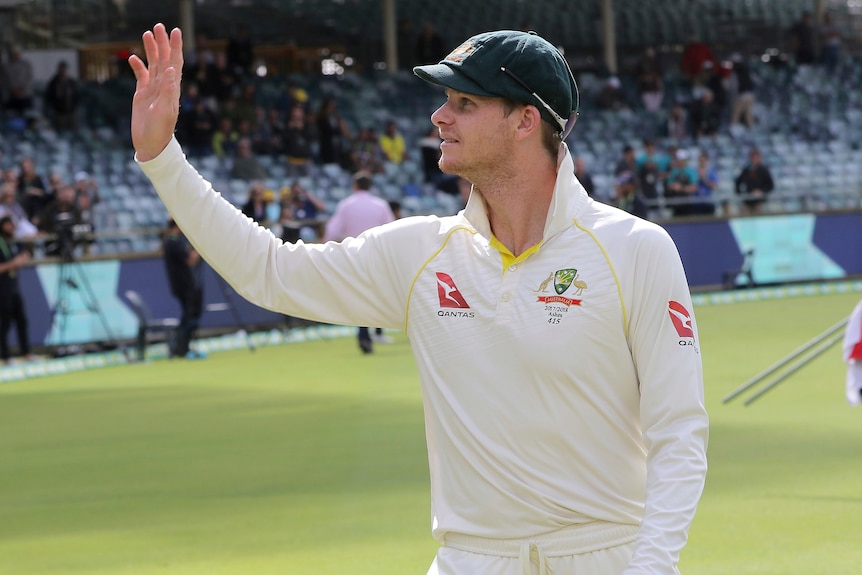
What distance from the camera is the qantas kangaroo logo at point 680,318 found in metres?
2.95

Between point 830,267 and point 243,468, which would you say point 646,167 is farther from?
point 243,468

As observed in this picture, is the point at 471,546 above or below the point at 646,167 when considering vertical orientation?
above

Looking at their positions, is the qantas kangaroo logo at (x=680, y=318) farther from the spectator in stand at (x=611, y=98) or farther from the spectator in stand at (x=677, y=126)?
the spectator in stand at (x=611, y=98)

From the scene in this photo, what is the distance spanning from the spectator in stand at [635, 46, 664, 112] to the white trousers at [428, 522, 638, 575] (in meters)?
27.4

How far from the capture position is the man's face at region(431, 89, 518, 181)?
10.2 ft

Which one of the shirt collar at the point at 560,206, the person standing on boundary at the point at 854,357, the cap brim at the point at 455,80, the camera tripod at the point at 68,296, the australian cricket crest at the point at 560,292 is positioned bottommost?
the camera tripod at the point at 68,296

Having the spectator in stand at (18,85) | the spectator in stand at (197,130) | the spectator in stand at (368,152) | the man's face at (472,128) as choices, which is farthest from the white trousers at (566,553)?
the spectator in stand at (18,85)

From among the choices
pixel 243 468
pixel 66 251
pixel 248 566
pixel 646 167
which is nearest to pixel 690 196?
pixel 646 167

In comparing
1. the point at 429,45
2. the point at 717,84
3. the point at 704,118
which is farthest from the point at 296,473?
the point at 717,84

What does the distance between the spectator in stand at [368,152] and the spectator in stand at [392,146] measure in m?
0.12

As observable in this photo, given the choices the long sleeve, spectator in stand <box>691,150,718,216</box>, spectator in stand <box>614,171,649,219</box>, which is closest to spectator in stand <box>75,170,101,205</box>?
spectator in stand <box>614,171,649,219</box>

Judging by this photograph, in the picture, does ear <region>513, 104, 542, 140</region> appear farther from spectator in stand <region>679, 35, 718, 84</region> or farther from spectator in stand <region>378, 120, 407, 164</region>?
spectator in stand <region>679, 35, 718, 84</region>

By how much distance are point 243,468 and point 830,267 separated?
1575 centimetres

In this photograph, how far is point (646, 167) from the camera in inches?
938
